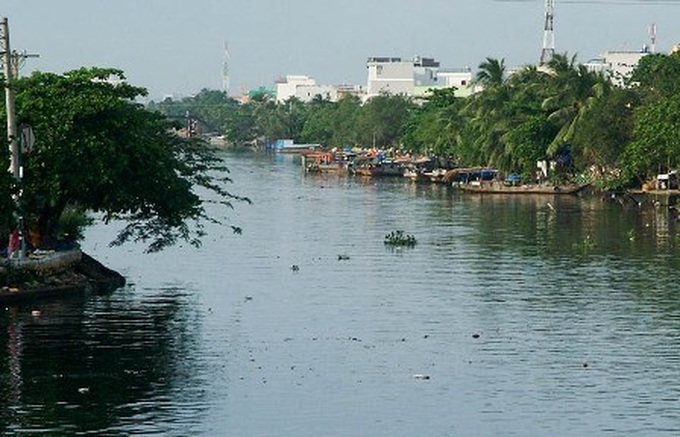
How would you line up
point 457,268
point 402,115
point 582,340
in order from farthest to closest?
point 402,115, point 457,268, point 582,340

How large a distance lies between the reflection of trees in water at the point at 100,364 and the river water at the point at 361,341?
7 cm

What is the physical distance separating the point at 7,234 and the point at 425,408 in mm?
17965

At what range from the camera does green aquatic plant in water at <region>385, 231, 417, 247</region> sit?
195ft

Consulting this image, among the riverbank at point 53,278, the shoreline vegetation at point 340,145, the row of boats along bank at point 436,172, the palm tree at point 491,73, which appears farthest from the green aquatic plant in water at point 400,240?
the palm tree at point 491,73

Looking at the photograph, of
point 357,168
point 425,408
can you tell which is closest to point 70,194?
point 425,408

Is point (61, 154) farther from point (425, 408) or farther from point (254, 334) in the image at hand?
point (425, 408)

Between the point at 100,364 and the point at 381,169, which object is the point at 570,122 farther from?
the point at 100,364

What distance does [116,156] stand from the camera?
42.8 meters

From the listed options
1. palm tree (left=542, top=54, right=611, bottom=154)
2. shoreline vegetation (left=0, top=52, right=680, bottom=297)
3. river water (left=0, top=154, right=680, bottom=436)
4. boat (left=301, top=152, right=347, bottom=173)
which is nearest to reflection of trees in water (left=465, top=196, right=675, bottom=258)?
river water (left=0, top=154, right=680, bottom=436)

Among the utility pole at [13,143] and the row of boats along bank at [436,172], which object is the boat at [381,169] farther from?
the utility pole at [13,143]

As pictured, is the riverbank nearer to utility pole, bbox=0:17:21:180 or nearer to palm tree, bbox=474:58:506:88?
utility pole, bbox=0:17:21:180

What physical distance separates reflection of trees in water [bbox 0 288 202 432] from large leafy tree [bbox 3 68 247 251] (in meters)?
2.80

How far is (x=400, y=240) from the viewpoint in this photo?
196ft

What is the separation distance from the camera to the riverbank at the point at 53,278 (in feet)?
133
